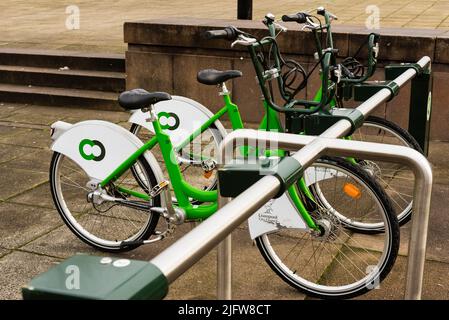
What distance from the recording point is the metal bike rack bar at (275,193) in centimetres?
166

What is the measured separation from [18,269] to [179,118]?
4.96 ft

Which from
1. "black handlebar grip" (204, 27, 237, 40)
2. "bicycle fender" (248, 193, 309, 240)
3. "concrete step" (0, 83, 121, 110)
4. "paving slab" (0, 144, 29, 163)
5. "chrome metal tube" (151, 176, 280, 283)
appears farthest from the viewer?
"concrete step" (0, 83, 121, 110)

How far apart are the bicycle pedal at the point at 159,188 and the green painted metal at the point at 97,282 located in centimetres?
280

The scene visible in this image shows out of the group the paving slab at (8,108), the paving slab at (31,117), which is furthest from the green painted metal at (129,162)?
the paving slab at (8,108)

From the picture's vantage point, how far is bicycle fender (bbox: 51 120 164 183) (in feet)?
14.7

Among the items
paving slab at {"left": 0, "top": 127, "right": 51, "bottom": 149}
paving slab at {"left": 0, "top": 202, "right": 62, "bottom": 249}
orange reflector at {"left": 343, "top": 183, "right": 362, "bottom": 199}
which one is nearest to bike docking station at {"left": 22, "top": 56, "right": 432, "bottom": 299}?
orange reflector at {"left": 343, "top": 183, "right": 362, "bottom": 199}

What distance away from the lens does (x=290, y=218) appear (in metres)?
3.97

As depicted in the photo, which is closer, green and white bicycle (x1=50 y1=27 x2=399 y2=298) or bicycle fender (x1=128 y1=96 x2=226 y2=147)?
green and white bicycle (x1=50 y1=27 x2=399 y2=298)

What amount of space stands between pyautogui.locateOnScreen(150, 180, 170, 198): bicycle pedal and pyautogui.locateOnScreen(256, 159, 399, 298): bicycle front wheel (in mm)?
700

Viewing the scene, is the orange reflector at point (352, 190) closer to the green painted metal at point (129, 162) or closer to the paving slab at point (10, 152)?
the green painted metal at point (129, 162)

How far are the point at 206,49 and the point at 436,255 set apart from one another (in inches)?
165

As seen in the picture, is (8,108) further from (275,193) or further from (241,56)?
(275,193)

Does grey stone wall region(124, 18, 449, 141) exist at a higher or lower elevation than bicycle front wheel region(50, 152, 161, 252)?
higher

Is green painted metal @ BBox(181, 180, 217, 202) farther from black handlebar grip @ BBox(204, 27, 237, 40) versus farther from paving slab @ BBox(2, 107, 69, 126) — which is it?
paving slab @ BBox(2, 107, 69, 126)
